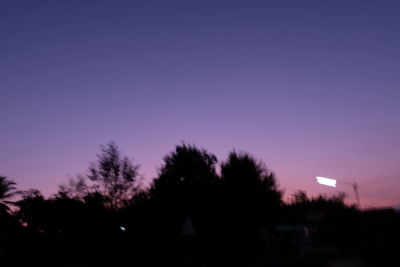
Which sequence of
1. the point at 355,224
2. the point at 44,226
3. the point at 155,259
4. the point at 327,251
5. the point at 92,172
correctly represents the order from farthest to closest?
1. the point at 44,226
2. the point at 92,172
3. the point at 355,224
4. the point at 327,251
5. the point at 155,259

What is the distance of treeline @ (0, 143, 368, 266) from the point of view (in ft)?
101

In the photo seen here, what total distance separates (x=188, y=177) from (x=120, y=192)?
21.1 feet

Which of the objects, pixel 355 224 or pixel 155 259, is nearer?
pixel 155 259

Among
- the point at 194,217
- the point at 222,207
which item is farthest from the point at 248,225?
the point at 194,217

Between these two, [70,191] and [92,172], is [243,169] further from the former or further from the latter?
[70,191]

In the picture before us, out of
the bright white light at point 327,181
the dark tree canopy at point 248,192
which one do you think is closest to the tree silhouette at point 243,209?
the dark tree canopy at point 248,192

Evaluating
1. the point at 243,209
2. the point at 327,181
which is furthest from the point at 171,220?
the point at 327,181

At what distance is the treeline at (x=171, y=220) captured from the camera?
30703 millimetres

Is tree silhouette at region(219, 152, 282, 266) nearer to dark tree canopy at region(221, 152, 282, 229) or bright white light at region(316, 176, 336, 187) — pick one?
dark tree canopy at region(221, 152, 282, 229)

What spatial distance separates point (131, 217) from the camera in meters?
39.4

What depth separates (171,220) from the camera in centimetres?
3600

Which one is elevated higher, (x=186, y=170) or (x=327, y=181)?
(x=186, y=170)

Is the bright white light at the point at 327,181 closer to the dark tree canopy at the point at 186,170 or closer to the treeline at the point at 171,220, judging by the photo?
the treeline at the point at 171,220

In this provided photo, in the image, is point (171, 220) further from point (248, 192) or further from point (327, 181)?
point (327, 181)
